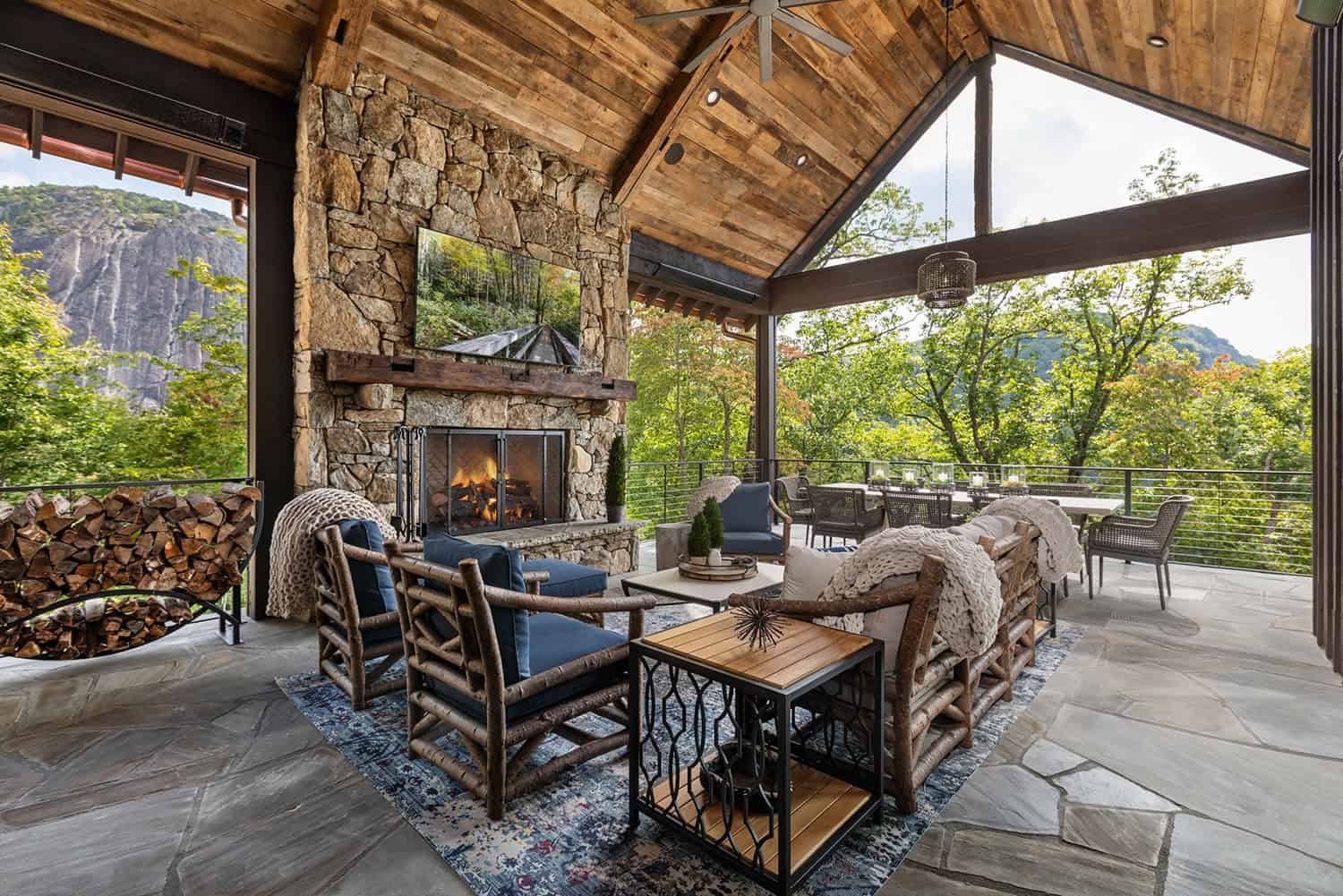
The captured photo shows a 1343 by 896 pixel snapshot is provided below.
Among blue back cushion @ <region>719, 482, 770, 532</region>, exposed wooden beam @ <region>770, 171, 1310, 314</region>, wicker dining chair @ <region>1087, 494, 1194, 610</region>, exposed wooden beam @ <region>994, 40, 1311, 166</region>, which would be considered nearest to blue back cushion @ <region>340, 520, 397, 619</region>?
blue back cushion @ <region>719, 482, 770, 532</region>

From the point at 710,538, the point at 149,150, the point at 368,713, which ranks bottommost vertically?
the point at 368,713

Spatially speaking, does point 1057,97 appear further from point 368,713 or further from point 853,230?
point 368,713

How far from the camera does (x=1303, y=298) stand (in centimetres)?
1005

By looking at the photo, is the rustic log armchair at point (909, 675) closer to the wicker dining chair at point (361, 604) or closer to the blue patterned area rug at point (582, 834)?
the blue patterned area rug at point (582, 834)

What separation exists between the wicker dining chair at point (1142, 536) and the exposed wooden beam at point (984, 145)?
126 inches

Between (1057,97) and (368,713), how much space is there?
849 cm

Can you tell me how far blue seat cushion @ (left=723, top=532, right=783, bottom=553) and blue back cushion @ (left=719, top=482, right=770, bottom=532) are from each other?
0.77 ft

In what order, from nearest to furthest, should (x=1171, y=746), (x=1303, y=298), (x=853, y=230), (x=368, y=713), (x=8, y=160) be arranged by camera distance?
1. (x=1171, y=746)
2. (x=368, y=713)
3. (x=8, y=160)
4. (x=1303, y=298)
5. (x=853, y=230)

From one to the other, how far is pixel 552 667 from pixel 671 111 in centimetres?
465

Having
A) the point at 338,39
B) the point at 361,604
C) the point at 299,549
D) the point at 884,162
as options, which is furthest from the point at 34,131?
the point at 884,162

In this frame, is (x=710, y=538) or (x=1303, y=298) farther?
(x=1303, y=298)

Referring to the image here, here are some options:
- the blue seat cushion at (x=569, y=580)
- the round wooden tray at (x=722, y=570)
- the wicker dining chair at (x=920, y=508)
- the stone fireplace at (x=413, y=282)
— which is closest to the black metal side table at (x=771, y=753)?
the round wooden tray at (x=722, y=570)

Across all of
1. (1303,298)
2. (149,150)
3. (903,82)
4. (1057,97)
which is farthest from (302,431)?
(1303,298)

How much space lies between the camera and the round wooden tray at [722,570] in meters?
3.43
